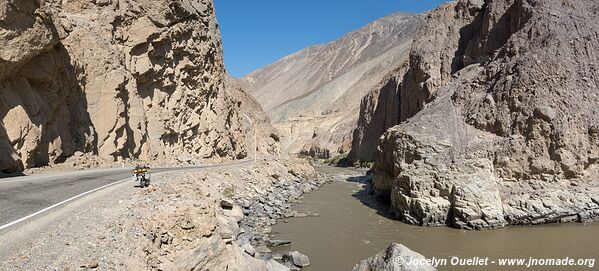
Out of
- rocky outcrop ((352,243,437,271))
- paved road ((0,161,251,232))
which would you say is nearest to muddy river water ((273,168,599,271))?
rocky outcrop ((352,243,437,271))

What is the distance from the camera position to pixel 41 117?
19.0 meters

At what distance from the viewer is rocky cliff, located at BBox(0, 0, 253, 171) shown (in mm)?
17359

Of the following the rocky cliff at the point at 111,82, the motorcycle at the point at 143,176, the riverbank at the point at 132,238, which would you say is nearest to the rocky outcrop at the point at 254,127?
the rocky cliff at the point at 111,82

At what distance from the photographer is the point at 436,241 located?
1802cm

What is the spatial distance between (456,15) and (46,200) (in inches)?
1807

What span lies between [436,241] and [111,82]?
812 inches

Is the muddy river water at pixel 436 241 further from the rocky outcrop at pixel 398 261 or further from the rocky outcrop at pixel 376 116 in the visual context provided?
the rocky outcrop at pixel 376 116

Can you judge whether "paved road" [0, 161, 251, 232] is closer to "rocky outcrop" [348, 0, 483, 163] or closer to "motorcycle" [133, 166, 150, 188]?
"motorcycle" [133, 166, 150, 188]

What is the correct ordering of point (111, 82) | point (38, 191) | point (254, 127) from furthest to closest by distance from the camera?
point (254, 127) < point (111, 82) < point (38, 191)

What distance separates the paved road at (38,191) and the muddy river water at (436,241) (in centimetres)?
745

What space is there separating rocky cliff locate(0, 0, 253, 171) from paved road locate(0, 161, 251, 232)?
2896mm

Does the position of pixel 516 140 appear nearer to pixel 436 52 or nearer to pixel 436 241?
pixel 436 241

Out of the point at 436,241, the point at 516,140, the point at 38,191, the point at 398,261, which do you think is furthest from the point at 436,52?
the point at 38,191

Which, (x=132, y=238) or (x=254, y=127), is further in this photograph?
(x=254, y=127)
